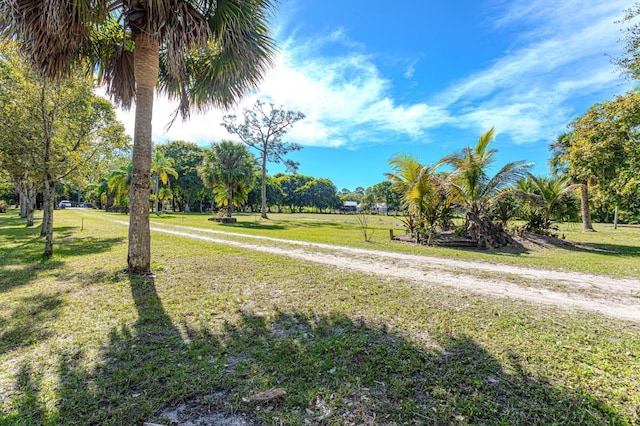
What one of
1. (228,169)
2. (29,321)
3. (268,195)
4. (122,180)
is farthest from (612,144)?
(268,195)

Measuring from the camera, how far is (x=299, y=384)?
2439mm

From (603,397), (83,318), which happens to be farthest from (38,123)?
(603,397)

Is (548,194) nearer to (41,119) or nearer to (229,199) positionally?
(41,119)

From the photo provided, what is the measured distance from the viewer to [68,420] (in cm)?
201

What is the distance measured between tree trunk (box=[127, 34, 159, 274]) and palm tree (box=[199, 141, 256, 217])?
62.4ft

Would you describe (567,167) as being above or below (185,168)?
below

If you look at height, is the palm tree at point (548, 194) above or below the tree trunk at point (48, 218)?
above

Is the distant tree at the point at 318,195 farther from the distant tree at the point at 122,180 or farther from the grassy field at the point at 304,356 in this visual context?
the grassy field at the point at 304,356

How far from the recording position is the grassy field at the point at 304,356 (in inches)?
84.4

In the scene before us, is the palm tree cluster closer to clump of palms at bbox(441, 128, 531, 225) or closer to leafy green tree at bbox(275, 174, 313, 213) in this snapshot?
clump of palms at bbox(441, 128, 531, 225)

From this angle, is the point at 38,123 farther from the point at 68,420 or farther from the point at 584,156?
the point at 584,156

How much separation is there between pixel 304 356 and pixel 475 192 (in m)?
10.9

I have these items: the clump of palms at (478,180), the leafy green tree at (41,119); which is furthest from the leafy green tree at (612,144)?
the leafy green tree at (41,119)

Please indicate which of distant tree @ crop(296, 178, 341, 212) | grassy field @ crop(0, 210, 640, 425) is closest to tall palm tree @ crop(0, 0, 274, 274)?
grassy field @ crop(0, 210, 640, 425)
